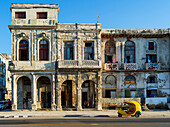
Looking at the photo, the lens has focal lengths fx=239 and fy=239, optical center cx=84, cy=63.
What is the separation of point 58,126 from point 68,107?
16421 mm

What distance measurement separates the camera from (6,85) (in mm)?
54781

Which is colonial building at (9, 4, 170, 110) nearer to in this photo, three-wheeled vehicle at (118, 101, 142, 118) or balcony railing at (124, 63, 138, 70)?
balcony railing at (124, 63, 138, 70)

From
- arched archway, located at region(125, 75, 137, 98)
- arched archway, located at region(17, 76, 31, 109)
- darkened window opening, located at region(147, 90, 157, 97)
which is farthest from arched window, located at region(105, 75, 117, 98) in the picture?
arched archway, located at region(17, 76, 31, 109)

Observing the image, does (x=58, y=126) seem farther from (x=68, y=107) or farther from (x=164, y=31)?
(x=164, y=31)

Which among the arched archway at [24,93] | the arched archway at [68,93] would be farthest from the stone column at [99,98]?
the arched archway at [24,93]

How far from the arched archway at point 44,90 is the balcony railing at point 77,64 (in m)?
3.81

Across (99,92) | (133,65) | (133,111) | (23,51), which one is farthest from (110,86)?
(23,51)

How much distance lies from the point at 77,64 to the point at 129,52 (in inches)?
332

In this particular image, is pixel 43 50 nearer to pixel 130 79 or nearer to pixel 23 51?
pixel 23 51

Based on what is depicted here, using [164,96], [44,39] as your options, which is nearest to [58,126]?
[44,39]

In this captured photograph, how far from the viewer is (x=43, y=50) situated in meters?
31.4

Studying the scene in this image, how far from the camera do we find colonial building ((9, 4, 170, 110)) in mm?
30781

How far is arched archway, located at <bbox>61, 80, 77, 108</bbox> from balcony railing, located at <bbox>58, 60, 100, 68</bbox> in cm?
358

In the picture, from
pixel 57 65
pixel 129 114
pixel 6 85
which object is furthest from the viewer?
pixel 6 85
